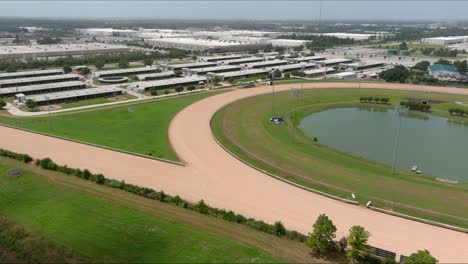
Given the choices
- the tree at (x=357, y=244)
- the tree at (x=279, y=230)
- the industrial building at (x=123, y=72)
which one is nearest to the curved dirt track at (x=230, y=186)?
the tree at (x=279, y=230)

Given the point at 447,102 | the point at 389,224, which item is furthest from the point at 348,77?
the point at 389,224

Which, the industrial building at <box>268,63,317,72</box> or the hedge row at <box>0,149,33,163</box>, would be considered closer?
the hedge row at <box>0,149,33,163</box>

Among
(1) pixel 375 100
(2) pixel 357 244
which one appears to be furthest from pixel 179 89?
(2) pixel 357 244

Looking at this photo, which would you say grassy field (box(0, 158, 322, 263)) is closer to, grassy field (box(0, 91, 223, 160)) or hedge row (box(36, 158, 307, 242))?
hedge row (box(36, 158, 307, 242))

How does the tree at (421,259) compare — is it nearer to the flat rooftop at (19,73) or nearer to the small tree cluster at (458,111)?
the small tree cluster at (458,111)

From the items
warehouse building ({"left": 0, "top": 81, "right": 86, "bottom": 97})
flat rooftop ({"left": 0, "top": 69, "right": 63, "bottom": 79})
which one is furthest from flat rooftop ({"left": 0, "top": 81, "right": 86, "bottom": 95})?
flat rooftop ({"left": 0, "top": 69, "right": 63, "bottom": 79})

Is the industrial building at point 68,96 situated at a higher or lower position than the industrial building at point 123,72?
lower

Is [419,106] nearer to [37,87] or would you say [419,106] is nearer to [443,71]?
[443,71]
